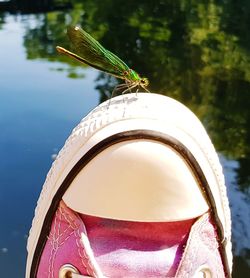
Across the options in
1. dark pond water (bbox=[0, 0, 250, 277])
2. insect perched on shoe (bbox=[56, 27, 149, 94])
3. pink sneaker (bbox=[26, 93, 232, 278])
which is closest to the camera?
pink sneaker (bbox=[26, 93, 232, 278])

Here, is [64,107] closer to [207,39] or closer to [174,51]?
[174,51]

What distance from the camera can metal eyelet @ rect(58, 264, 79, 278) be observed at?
2.31 feet

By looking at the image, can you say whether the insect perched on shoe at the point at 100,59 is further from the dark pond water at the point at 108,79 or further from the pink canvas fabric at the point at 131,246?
the dark pond water at the point at 108,79

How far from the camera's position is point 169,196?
0.70 m

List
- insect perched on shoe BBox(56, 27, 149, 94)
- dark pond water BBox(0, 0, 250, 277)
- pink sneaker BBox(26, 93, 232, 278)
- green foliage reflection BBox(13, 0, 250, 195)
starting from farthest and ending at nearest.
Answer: green foliage reflection BBox(13, 0, 250, 195)
dark pond water BBox(0, 0, 250, 277)
insect perched on shoe BBox(56, 27, 149, 94)
pink sneaker BBox(26, 93, 232, 278)

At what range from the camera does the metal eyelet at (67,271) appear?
705mm

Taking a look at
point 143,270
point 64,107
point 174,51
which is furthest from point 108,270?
point 174,51

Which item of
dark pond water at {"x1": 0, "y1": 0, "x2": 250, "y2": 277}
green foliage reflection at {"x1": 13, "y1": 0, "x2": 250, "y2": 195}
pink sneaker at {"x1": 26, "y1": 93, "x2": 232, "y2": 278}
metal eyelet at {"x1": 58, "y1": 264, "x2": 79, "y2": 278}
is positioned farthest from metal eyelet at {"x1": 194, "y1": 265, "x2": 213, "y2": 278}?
green foliage reflection at {"x1": 13, "y1": 0, "x2": 250, "y2": 195}

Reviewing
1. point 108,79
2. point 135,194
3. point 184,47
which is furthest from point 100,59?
point 184,47

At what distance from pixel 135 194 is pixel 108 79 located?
392 cm

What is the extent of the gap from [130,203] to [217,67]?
464cm

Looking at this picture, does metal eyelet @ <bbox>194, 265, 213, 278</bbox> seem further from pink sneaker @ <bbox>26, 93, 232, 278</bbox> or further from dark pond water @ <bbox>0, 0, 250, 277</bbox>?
dark pond water @ <bbox>0, 0, 250, 277</bbox>

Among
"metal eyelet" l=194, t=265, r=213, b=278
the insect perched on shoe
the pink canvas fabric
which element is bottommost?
"metal eyelet" l=194, t=265, r=213, b=278

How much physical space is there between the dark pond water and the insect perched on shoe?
1.73 m
